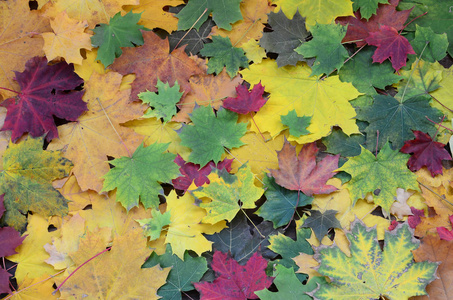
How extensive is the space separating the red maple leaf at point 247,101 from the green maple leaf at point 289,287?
767mm

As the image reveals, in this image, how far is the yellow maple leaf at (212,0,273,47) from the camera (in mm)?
1859

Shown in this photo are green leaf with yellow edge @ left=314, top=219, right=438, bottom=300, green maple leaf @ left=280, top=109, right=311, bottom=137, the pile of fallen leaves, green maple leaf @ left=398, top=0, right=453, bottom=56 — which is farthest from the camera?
green maple leaf @ left=398, top=0, right=453, bottom=56

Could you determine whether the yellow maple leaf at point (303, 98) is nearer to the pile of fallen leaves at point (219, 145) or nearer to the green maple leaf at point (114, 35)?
the pile of fallen leaves at point (219, 145)

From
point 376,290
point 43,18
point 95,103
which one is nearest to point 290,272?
point 376,290

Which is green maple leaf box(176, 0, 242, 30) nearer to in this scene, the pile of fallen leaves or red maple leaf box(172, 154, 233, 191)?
the pile of fallen leaves

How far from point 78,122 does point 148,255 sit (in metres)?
0.75

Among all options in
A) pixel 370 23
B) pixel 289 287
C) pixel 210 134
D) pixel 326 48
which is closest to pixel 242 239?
pixel 289 287

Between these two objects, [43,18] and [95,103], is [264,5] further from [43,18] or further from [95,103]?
[43,18]

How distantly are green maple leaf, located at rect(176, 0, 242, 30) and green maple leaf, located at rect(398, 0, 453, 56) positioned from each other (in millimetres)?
879

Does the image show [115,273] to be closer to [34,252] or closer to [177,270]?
[177,270]

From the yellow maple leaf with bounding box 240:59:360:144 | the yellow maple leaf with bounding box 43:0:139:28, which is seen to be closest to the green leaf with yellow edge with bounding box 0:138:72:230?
the yellow maple leaf with bounding box 43:0:139:28

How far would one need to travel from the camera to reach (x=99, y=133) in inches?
68.6

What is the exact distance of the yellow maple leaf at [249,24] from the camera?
6.10ft

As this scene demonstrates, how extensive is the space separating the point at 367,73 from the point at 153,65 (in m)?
1.10
